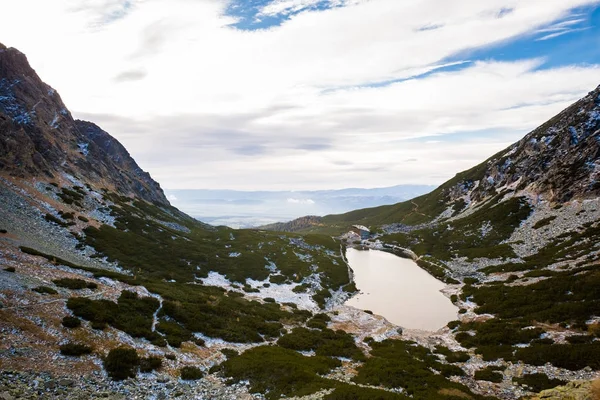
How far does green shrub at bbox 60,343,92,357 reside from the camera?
19.9m

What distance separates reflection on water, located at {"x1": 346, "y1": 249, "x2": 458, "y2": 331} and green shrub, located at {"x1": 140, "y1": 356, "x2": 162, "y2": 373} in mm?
33401

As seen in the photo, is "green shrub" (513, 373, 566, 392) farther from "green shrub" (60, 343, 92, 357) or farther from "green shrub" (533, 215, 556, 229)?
"green shrub" (533, 215, 556, 229)

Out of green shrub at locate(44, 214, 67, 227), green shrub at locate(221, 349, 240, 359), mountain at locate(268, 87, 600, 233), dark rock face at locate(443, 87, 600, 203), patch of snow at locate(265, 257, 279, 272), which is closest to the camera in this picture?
green shrub at locate(221, 349, 240, 359)

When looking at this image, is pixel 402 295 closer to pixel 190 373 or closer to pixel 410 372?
pixel 410 372

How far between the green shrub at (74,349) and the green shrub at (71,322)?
83.3 inches

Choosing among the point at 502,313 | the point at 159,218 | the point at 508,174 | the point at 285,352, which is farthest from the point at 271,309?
the point at 508,174

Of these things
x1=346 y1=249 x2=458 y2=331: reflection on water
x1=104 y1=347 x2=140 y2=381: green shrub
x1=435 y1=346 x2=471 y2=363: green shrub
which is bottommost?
x1=346 y1=249 x2=458 y2=331: reflection on water

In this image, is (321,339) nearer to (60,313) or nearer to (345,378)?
(345,378)

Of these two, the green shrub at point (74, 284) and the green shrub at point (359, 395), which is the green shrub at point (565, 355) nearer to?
the green shrub at point (359, 395)

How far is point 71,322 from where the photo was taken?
2241 cm

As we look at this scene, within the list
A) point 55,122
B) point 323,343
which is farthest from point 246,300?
point 55,122

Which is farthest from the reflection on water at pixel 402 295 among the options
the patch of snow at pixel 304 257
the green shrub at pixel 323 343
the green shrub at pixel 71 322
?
the green shrub at pixel 71 322

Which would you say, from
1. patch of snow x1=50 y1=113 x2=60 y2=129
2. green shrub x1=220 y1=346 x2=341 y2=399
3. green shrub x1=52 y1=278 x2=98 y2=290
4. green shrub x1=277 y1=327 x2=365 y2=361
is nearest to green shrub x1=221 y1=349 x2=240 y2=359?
green shrub x1=220 y1=346 x2=341 y2=399

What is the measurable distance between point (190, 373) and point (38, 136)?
75667 millimetres
